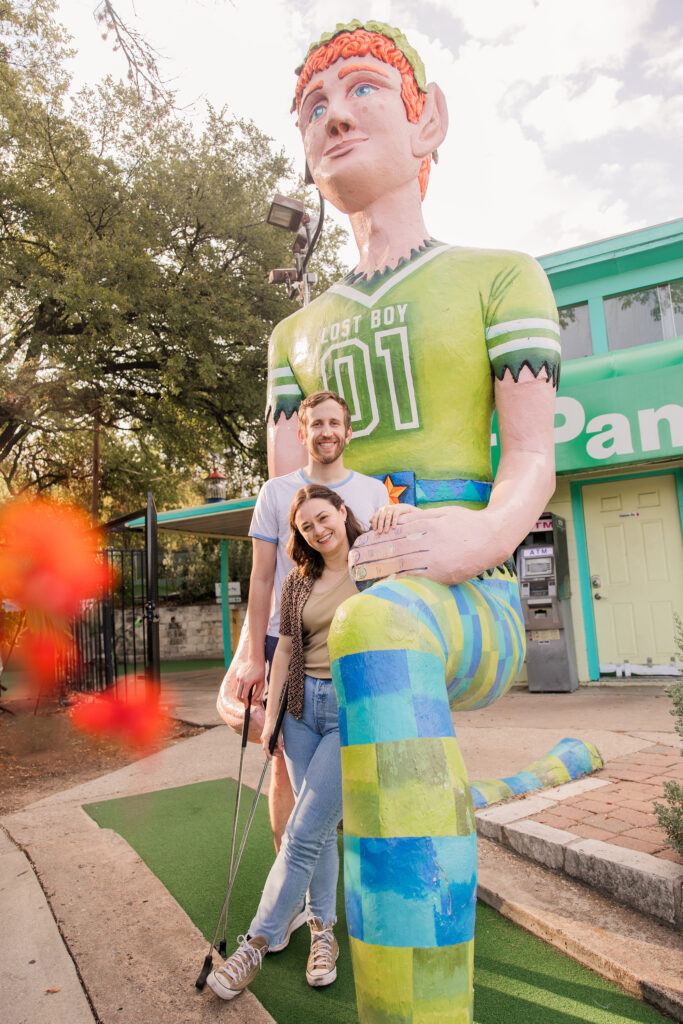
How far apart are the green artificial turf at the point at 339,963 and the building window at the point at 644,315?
22.9 feet

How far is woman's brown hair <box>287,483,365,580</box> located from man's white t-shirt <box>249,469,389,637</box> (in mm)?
28

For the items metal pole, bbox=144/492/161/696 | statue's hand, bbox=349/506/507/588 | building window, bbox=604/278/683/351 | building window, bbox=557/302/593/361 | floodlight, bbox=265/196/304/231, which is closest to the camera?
statue's hand, bbox=349/506/507/588

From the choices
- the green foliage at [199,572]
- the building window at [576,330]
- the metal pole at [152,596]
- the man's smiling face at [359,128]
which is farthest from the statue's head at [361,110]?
the green foliage at [199,572]

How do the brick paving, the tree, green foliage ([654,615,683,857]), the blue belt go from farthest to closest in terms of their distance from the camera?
1. the tree
2. the brick paving
3. green foliage ([654,615,683,857])
4. the blue belt

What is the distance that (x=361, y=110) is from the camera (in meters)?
1.65

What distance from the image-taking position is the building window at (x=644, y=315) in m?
8.09

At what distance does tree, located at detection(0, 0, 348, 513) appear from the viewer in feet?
31.0

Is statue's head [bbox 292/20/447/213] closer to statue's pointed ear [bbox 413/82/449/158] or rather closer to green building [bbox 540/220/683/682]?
statue's pointed ear [bbox 413/82/449/158]

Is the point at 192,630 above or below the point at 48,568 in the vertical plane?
below

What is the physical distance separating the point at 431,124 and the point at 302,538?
1.12 meters

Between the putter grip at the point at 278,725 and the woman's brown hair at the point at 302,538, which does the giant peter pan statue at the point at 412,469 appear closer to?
the woman's brown hair at the point at 302,538

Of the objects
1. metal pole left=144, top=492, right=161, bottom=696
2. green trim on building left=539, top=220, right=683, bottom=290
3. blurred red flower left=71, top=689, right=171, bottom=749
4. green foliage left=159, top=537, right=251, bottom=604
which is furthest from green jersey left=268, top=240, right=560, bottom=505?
green foliage left=159, top=537, right=251, bottom=604

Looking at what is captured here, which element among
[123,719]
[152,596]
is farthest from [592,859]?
[123,719]

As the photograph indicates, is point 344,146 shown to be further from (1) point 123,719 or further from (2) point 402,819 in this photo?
(1) point 123,719
